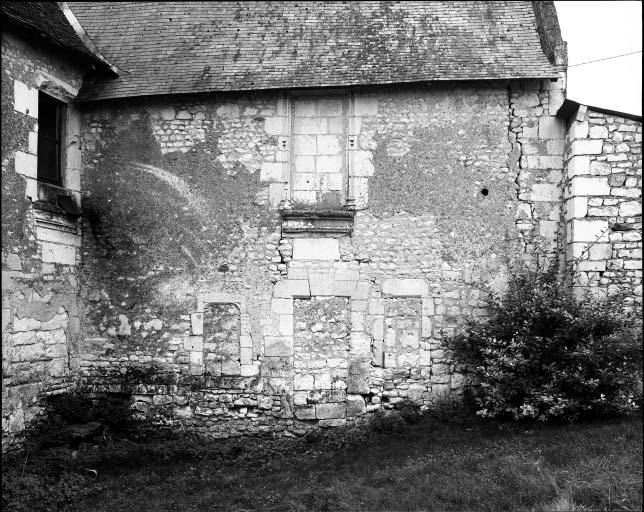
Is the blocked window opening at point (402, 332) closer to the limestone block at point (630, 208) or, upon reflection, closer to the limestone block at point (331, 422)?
the limestone block at point (331, 422)

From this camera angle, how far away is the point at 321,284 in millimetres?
8609

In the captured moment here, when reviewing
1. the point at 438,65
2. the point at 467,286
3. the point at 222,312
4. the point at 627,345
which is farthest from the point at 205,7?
the point at 627,345

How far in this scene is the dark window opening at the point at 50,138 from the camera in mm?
8508

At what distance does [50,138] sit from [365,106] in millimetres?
4180

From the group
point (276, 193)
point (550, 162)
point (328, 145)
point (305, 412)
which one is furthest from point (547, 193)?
point (305, 412)

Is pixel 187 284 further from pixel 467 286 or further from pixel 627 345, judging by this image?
pixel 627 345

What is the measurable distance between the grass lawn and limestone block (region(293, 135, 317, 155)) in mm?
3759

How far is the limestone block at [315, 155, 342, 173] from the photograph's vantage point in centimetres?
885

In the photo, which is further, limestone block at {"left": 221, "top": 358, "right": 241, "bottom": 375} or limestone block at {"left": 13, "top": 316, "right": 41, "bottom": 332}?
limestone block at {"left": 221, "top": 358, "right": 241, "bottom": 375}

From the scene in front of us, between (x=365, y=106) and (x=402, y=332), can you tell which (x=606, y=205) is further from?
(x=365, y=106)

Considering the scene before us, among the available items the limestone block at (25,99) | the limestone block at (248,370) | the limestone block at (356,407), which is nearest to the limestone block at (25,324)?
the limestone block at (25,99)

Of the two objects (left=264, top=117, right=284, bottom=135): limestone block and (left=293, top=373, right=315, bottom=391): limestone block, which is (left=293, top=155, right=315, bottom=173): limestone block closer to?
(left=264, top=117, right=284, bottom=135): limestone block

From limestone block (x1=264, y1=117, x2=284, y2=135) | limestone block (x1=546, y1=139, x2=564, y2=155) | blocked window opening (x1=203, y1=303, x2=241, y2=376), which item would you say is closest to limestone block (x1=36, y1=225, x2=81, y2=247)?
blocked window opening (x1=203, y1=303, x2=241, y2=376)

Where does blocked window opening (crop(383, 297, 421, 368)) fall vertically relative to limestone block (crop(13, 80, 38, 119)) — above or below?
below
